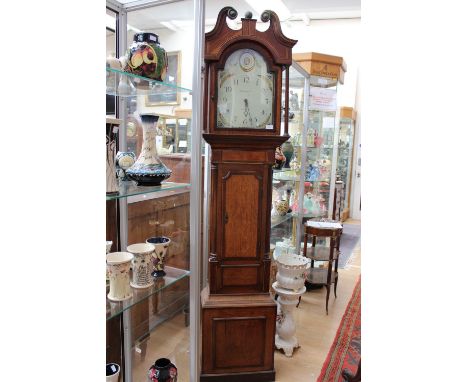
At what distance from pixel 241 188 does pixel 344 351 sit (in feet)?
4.33

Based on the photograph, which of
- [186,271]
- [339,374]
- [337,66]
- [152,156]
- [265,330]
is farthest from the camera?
[337,66]

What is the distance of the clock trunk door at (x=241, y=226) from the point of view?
1.78 meters

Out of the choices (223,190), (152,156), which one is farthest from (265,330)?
(152,156)

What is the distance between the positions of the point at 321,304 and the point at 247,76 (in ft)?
6.81

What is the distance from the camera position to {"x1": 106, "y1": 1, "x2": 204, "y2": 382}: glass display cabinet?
1.29 metres

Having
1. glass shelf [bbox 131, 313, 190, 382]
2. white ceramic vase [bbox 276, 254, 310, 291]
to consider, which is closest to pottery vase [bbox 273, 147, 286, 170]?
white ceramic vase [bbox 276, 254, 310, 291]

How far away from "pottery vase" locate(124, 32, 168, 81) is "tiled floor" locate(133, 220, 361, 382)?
143cm

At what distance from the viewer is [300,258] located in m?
2.32

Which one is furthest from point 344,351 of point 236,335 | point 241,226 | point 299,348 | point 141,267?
point 141,267

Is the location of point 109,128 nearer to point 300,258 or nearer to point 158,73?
point 158,73

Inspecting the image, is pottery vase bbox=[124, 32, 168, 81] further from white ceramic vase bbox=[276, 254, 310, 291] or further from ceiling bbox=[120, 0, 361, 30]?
white ceramic vase bbox=[276, 254, 310, 291]

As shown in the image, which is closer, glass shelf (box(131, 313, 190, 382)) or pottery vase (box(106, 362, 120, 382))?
pottery vase (box(106, 362, 120, 382))

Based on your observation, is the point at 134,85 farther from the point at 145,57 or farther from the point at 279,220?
the point at 279,220

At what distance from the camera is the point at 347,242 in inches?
196
